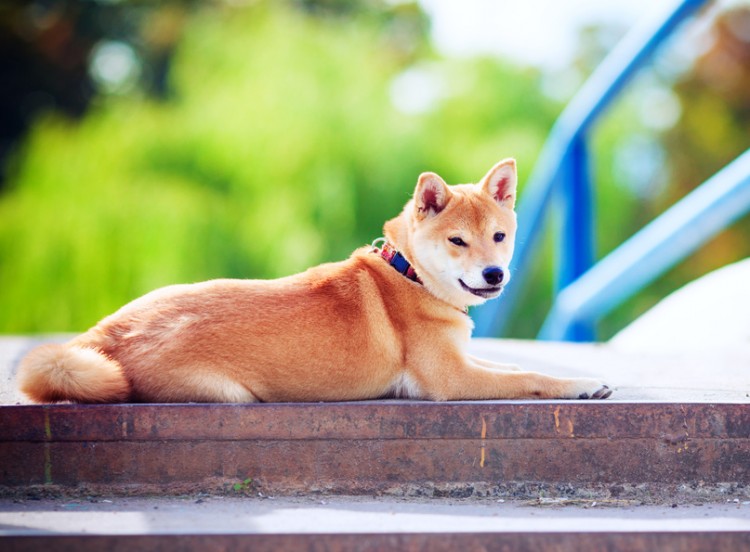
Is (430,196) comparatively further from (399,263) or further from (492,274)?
(492,274)

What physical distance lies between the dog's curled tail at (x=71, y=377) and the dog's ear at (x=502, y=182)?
177cm

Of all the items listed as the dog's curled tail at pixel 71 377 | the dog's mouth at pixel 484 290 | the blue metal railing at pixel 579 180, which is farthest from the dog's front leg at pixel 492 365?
the blue metal railing at pixel 579 180

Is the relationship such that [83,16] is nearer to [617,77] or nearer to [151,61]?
[151,61]

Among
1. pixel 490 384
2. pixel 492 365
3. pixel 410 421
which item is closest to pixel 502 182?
pixel 492 365

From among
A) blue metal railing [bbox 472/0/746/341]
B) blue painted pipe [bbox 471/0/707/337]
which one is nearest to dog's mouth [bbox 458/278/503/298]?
blue metal railing [bbox 472/0/746/341]

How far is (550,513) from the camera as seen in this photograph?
2.54 metres

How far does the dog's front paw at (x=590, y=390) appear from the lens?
10.0ft

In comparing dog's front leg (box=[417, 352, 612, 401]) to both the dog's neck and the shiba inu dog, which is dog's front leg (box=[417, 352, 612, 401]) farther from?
the dog's neck

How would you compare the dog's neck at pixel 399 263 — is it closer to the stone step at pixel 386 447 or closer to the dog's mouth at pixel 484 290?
the dog's mouth at pixel 484 290

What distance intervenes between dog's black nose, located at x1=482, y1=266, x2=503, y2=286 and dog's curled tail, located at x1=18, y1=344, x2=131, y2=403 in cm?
140

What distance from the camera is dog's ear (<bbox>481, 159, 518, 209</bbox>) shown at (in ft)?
12.0

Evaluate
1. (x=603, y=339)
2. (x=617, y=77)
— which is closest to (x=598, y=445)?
(x=617, y=77)

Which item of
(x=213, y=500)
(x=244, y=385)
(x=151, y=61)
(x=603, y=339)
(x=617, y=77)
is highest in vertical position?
(x=151, y=61)

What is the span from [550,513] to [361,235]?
7152mm
